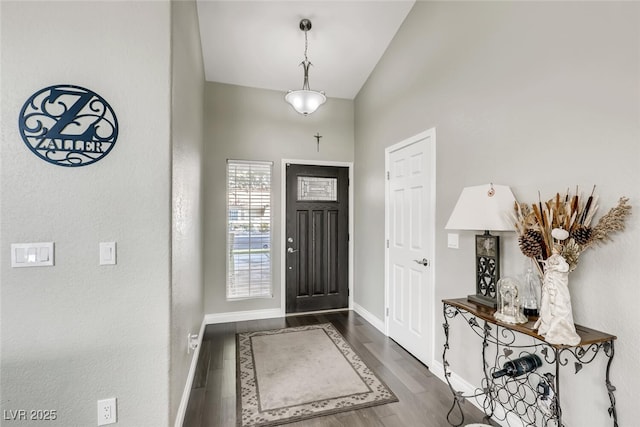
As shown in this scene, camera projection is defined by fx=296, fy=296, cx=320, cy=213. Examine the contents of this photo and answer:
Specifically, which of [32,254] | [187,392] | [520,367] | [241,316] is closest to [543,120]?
[520,367]

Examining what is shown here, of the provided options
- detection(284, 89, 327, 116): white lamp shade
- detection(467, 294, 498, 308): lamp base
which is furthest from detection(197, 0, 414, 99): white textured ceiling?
detection(467, 294, 498, 308): lamp base

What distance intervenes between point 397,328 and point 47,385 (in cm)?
287

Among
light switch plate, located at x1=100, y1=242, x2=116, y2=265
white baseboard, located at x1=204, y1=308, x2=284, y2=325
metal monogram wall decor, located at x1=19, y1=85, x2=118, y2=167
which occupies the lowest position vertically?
white baseboard, located at x1=204, y1=308, x2=284, y2=325

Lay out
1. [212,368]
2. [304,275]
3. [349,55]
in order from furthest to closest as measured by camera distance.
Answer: [304,275] → [349,55] → [212,368]

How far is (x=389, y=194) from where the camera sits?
344cm

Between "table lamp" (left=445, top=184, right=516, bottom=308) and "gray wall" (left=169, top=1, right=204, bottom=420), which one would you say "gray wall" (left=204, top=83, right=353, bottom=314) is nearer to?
"gray wall" (left=169, top=1, right=204, bottom=420)

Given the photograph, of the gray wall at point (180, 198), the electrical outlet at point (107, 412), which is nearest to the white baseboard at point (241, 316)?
the gray wall at point (180, 198)

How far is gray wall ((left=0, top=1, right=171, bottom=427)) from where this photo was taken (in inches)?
58.8

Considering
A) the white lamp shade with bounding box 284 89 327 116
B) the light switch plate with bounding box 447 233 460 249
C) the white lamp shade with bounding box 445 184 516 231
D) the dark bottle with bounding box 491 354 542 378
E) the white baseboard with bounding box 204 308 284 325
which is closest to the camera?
the dark bottle with bounding box 491 354 542 378

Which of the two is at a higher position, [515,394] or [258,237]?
[258,237]

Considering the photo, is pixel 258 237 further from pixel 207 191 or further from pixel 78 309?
pixel 78 309

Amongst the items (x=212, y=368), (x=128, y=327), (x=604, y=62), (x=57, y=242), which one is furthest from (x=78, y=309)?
(x=604, y=62)

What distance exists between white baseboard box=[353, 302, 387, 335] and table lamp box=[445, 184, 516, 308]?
5.52 feet

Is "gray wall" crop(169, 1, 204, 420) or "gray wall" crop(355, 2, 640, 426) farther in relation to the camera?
"gray wall" crop(169, 1, 204, 420)
